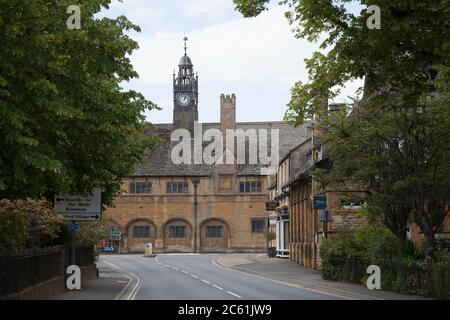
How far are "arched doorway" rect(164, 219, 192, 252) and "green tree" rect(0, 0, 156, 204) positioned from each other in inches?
2478

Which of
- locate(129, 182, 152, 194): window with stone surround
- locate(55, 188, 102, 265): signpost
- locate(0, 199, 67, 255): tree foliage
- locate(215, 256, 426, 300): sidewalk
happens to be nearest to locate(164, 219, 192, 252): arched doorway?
locate(129, 182, 152, 194): window with stone surround

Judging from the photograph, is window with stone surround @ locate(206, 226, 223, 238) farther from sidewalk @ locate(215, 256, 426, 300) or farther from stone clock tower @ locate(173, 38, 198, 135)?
sidewalk @ locate(215, 256, 426, 300)

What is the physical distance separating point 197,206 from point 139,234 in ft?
24.3

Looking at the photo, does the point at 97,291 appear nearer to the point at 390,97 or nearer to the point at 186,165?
the point at 390,97

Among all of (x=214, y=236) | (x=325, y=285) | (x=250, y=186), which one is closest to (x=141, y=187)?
(x=214, y=236)

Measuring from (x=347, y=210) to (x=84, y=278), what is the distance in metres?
14.4

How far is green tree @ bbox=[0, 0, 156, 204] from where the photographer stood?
14148 millimetres

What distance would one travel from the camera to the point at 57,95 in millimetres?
14867

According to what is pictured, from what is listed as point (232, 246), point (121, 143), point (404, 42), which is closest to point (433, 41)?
point (404, 42)

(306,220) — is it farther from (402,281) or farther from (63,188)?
(63,188)

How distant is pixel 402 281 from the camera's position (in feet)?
78.8

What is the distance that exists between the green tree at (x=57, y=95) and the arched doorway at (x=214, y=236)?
62539 millimetres

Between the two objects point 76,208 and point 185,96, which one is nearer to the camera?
point 76,208

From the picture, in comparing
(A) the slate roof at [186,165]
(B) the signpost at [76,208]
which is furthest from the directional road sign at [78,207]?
(A) the slate roof at [186,165]
